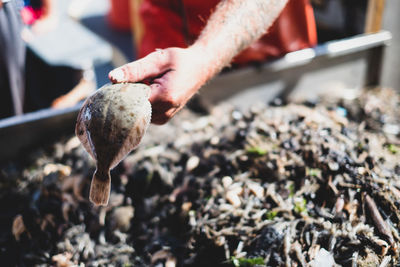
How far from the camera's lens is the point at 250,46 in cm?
298

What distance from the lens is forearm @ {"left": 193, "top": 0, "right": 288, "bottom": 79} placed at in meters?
2.00

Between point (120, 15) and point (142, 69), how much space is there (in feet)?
18.1

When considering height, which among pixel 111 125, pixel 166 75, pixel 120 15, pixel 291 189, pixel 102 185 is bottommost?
pixel 291 189

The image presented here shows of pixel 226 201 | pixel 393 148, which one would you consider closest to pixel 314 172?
pixel 226 201

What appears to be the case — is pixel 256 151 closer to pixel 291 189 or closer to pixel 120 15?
pixel 291 189

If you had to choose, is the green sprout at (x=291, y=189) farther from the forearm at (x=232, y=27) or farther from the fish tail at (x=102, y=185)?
the fish tail at (x=102, y=185)

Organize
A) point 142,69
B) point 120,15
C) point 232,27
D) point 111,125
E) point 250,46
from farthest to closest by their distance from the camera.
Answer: point 120,15, point 250,46, point 232,27, point 142,69, point 111,125

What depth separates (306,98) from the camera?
11.7 feet

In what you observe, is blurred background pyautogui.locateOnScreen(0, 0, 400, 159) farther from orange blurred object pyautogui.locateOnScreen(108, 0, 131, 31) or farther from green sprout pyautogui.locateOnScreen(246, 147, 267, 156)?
orange blurred object pyautogui.locateOnScreen(108, 0, 131, 31)

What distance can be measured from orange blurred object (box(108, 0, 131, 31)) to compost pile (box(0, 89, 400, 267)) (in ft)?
14.0

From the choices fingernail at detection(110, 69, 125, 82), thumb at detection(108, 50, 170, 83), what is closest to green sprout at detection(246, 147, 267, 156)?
thumb at detection(108, 50, 170, 83)

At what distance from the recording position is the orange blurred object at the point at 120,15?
253 inches

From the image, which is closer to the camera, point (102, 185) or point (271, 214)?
point (102, 185)

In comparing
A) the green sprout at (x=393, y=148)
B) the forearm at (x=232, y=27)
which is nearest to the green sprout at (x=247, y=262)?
the forearm at (x=232, y=27)
